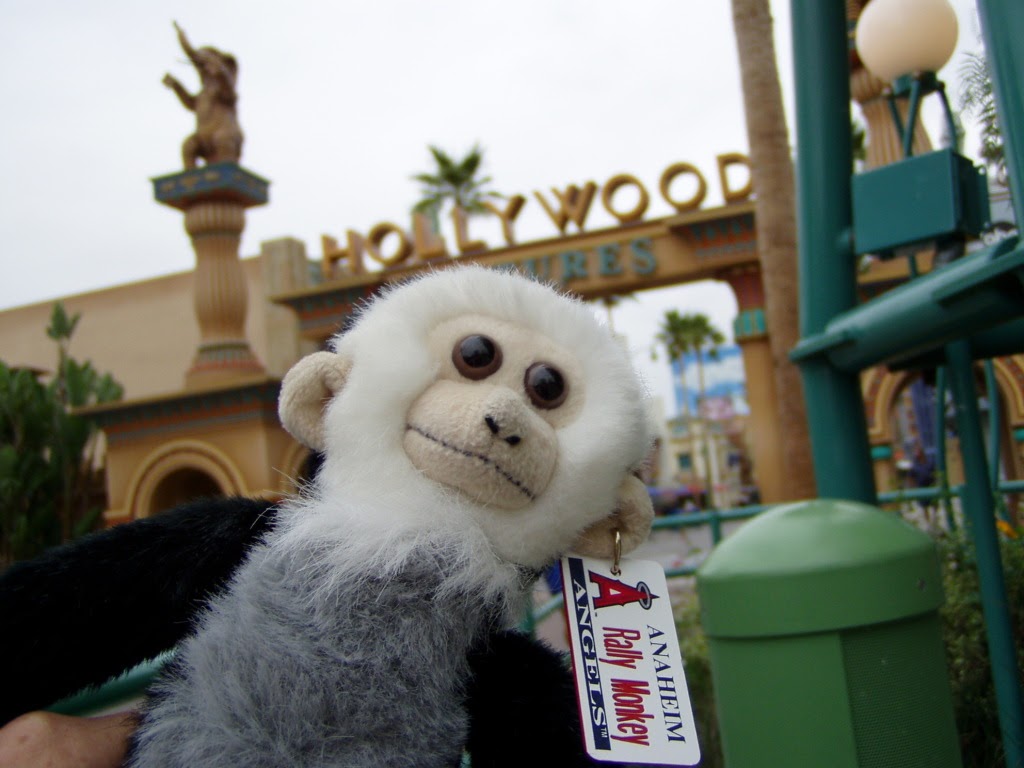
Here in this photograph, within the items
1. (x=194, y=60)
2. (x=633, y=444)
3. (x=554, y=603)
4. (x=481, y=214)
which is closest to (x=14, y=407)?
(x=194, y=60)

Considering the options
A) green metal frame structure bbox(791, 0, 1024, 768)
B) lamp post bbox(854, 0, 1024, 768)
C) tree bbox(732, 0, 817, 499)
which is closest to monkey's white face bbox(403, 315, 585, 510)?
green metal frame structure bbox(791, 0, 1024, 768)

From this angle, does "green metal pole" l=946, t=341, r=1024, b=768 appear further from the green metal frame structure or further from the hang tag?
the hang tag

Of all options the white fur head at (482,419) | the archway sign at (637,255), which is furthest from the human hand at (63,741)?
the archway sign at (637,255)

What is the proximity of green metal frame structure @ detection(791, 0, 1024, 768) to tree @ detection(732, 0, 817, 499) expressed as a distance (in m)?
2.03

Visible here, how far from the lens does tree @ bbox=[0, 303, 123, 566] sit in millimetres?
10297

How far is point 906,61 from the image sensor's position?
3.03 metres

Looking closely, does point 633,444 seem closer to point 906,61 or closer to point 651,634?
point 651,634

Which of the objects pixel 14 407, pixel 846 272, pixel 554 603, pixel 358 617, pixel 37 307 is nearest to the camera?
pixel 358 617

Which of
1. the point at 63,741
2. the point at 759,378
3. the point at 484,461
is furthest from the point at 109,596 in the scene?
the point at 759,378

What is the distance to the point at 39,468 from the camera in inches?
435

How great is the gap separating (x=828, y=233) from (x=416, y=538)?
7.31 ft

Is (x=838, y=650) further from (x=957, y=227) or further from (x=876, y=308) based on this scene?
(x=957, y=227)

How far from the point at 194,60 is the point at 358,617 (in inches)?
471

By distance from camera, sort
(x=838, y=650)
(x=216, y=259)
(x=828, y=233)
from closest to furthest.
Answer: (x=838, y=650), (x=828, y=233), (x=216, y=259)
